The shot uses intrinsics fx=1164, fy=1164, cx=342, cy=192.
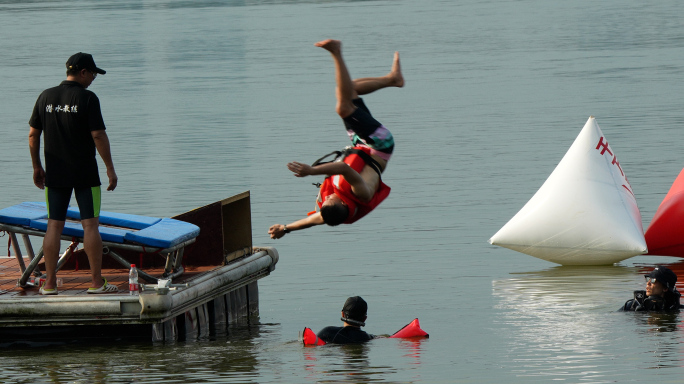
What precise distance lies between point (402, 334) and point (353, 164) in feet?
11.6

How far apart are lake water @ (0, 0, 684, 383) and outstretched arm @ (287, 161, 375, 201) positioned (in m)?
2.19

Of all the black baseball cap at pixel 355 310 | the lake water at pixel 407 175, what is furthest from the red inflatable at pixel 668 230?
the black baseball cap at pixel 355 310

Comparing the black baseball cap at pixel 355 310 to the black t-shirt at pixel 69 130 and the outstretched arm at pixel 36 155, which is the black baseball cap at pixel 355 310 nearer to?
the black t-shirt at pixel 69 130

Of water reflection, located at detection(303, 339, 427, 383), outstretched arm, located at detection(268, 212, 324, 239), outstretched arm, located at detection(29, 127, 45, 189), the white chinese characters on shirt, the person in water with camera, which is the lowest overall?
water reflection, located at detection(303, 339, 427, 383)

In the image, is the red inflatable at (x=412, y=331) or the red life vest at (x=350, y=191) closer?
the red life vest at (x=350, y=191)

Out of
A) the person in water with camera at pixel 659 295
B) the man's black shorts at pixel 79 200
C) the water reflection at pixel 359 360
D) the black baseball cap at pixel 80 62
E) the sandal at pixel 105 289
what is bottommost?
the water reflection at pixel 359 360

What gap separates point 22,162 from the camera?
92.6ft

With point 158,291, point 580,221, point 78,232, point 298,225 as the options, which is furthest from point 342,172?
point 580,221

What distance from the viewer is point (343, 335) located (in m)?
12.8

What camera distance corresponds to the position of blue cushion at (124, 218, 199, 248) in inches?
473

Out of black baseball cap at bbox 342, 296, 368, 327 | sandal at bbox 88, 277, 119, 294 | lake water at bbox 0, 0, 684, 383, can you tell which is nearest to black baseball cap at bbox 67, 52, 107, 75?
sandal at bbox 88, 277, 119, 294

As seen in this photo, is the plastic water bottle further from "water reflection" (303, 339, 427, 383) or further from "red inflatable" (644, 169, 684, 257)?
"red inflatable" (644, 169, 684, 257)

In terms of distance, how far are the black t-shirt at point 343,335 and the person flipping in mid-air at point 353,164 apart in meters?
2.88

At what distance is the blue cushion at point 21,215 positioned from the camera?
1204cm
